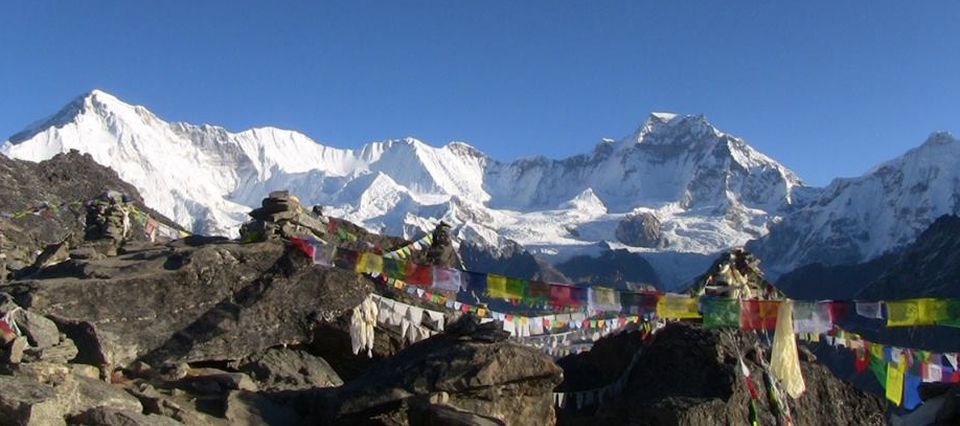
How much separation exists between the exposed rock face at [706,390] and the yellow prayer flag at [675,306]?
0.27 m

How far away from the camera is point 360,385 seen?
1339cm

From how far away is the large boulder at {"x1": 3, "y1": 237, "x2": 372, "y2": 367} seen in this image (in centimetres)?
1623

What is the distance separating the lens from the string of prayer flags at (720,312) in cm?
1864

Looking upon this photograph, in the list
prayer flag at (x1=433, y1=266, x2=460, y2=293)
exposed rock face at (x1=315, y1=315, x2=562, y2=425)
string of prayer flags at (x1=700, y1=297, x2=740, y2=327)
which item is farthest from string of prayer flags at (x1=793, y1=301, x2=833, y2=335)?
prayer flag at (x1=433, y1=266, x2=460, y2=293)

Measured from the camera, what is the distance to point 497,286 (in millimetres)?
20719

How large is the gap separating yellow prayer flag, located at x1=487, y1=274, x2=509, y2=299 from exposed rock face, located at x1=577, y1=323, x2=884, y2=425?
10.9ft

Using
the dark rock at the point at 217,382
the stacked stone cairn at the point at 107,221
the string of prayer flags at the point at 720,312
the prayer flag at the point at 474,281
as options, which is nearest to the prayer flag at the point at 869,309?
the string of prayer flags at the point at 720,312

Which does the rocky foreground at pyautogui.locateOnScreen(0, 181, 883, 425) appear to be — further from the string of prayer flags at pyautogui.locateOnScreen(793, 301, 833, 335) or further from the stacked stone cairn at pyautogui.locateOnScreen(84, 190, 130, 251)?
the stacked stone cairn at pyautogui.locateOnScreen(84, 190, 130, 251)

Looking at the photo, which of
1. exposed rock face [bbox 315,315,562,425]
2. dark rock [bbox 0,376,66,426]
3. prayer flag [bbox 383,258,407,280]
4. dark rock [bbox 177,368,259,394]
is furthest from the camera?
prayer flag [bbox 383,258,407,280]

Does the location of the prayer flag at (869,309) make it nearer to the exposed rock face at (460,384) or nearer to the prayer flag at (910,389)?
the prayer flag at (910,389)

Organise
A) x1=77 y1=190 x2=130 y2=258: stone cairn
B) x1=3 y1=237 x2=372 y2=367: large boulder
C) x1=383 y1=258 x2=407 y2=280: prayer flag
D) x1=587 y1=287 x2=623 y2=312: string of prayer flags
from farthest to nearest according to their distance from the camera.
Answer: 1. x1=77 y1=190 x2=130 y2=258: stone cairn
2. x1=383 y1=258 x2=407 y2=280: prayer flag
3. x1=587 y1=287 x2=623 y2=312: string of prayer flags
4. x1=3 y1=237 x2=372 y2=367: large boulder

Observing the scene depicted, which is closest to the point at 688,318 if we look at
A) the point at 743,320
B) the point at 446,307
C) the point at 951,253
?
the point at 743,320

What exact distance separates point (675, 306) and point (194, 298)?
377 inches

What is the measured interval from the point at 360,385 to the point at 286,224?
916 centimetres
